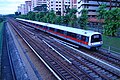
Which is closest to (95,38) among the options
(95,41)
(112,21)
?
(95,41)

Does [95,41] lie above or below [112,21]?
below

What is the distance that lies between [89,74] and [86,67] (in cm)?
194

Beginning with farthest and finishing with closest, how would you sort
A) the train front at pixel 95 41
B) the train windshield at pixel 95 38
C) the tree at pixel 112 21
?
1. the tree at pixel 112 21
2. the train windshield at pixel 95 38
3. the train front at pixel 95 41

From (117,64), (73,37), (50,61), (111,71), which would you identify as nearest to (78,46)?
(73,37)

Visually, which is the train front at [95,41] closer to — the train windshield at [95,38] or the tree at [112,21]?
the train windshield at [95,38]

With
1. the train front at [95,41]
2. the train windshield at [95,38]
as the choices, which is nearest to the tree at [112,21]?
the train windshield at [95,38]

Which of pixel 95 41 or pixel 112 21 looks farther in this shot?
pixel 112 21

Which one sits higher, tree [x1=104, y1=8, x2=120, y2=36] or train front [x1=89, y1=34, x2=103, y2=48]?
tree [x1=104, y1=8, x2=120, y2=36]

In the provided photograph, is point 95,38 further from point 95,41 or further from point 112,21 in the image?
point 112,21

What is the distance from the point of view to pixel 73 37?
2680 cm

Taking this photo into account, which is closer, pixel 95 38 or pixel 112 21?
pixel 95 38

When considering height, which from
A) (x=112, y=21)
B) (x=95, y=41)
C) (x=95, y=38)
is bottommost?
(x=95, y=41)

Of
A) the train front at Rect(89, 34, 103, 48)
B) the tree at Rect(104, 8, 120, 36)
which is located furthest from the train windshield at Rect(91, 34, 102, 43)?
the tree at Rect(104, 8, 120, 36)

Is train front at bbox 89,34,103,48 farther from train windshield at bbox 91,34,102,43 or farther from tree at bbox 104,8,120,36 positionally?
tree at bbox 104,8,120,36
